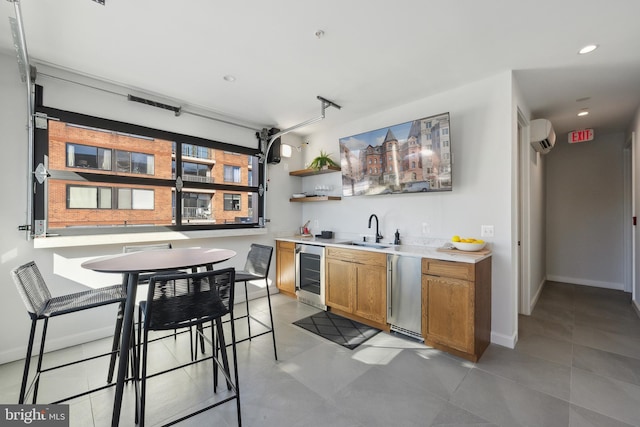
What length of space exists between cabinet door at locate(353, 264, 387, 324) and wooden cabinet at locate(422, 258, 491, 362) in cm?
45

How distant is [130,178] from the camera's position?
2889 millimetres

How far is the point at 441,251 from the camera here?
8.77 feet

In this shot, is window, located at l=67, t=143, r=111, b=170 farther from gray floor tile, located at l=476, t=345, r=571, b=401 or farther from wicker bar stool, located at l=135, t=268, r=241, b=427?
gray floor tile, located at l=476, t=345, r=571, b=401

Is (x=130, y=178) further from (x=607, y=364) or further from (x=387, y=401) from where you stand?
(x=607, y=364)

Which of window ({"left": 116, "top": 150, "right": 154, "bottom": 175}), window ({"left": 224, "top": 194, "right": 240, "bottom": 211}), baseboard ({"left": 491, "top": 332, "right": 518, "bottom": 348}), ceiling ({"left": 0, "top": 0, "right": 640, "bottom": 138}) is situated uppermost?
ceiling ({"left": 0, "top": 0, "right": 640, "bottom": 138})

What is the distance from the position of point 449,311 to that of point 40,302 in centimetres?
302

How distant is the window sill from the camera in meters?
2.40

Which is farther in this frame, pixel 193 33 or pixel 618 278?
pixel 618 278

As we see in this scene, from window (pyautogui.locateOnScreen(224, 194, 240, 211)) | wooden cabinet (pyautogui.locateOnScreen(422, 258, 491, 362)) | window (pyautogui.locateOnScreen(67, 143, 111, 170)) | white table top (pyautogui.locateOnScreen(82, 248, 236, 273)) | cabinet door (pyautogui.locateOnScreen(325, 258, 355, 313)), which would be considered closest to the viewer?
white table top (pyautogui.locateOnScreen(82, 248, 236, 273))

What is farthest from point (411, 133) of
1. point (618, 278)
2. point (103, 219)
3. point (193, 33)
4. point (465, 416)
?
point (618, 278)

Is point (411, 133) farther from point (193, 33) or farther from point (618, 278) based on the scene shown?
point (618, 278)

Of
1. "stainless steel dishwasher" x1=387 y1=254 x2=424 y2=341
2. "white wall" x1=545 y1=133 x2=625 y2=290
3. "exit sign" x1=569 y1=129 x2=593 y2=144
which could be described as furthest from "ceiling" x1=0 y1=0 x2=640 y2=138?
"stainless steel dishwasher" x1=387 y1=254 x2=424 y2=341

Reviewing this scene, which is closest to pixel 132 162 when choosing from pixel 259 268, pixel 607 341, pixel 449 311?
pixel 259 268

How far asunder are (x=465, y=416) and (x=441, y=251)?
1374mm
